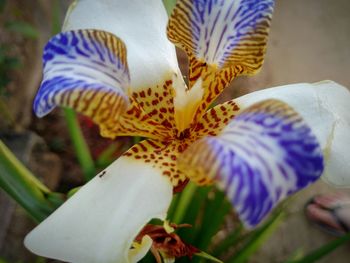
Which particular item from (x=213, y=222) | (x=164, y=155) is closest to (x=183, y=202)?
(x=213, y=222)

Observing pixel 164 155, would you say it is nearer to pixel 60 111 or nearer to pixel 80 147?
pixel 80 147

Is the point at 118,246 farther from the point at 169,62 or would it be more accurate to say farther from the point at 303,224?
the point at 303,224

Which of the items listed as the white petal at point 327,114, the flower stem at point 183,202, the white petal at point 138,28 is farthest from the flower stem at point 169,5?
the flower stem at point 183,202

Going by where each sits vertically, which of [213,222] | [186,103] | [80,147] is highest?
[186,103]

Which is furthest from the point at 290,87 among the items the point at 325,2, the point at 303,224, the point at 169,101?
the point at 325,2

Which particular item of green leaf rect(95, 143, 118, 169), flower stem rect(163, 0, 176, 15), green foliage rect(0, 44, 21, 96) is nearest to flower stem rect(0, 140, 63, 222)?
flower stem rect(163, 0, 176, 15)

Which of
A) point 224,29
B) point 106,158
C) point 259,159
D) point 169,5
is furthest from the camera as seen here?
point 106,158
